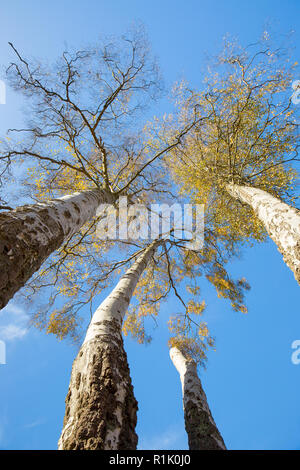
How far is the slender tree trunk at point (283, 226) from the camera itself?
251 cm

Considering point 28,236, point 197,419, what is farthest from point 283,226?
point 28,236

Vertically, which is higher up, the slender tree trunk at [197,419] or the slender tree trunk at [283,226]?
the slender tree trunk at [283,226]

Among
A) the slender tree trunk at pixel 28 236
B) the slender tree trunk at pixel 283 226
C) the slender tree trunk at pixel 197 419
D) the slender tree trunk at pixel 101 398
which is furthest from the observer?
the slender tree trunk at pixel 283 226

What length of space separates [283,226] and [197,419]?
8.70 ft

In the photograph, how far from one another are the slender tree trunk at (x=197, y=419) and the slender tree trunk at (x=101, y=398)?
4.27 feet

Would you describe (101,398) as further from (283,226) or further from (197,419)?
(283,226)

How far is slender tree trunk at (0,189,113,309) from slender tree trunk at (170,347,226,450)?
8.25ft

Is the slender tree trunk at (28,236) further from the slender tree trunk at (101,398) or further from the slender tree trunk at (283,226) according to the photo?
the slender tree trunk at (283,226)

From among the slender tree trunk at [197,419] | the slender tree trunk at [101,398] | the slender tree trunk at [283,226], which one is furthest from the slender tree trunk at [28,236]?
the slender tree trunk at [283,226]

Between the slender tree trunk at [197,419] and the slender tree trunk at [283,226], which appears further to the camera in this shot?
the slender tree trunk at [283,226]

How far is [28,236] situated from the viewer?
1.87 metres

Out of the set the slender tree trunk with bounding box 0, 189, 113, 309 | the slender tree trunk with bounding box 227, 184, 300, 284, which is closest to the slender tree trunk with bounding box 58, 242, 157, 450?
the slender tree trunk with bounding box 0, 189, 113, 309

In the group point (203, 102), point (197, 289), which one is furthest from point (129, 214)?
point (203, 102)

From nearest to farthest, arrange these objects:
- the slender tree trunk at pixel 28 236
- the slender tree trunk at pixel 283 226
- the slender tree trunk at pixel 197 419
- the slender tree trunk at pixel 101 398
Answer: the slender tree trunk at pixel 101 398 < the slender tree trunk at pixel 28 236 < the slender tree trunk at pixel 197 419 < the slender tree trunk at pixel 283 226
